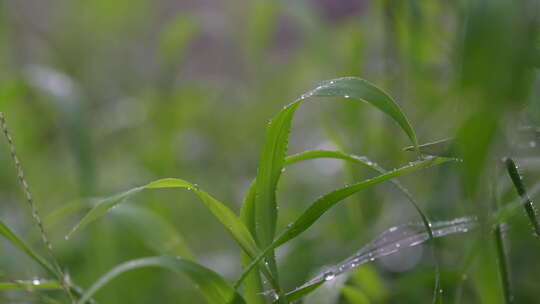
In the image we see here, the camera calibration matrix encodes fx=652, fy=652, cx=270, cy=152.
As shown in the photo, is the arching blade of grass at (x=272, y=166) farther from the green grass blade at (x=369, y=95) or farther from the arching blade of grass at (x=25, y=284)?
the arching blade of grass at (x=25, y=284)

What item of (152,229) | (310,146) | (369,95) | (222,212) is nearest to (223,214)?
(222,212)

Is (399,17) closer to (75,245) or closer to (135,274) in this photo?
(135,274)

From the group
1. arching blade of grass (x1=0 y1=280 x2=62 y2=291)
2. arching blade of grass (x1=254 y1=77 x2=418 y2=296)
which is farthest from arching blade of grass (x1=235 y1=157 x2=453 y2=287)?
arching blade of grass (x1=0 y1=280 x2=62 y2=291)

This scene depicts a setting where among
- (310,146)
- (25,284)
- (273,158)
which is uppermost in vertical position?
(310,146)

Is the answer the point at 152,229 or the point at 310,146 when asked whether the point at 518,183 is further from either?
the point at 310,146

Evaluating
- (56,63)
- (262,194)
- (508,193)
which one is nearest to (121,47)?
(56,63)

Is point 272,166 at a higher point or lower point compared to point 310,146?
lower
